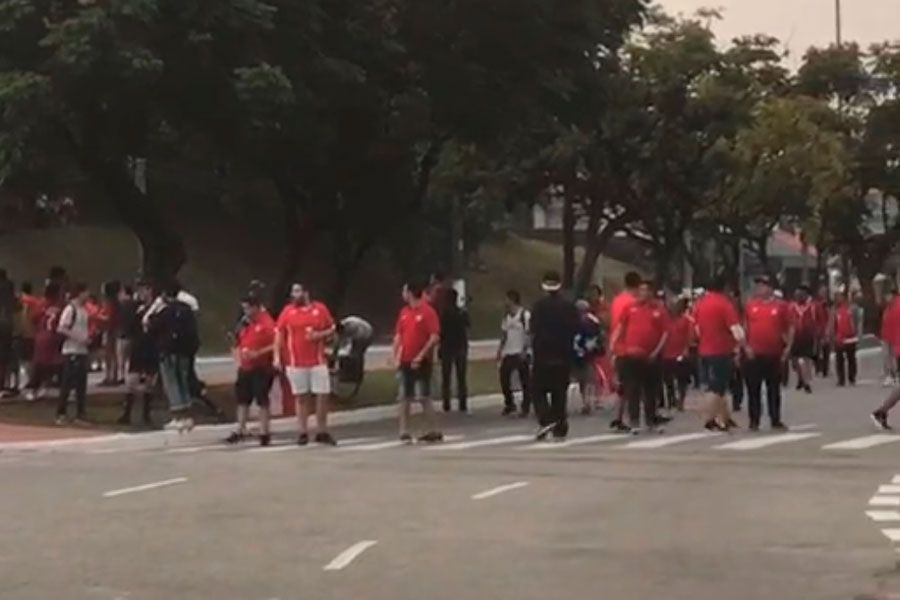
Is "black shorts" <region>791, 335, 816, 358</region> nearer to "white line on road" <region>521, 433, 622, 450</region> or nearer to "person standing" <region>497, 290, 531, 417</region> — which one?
"person standing" <region>497, 290, 531, 417</region>

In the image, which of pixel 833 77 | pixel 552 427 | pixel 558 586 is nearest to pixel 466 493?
pixel 558 586

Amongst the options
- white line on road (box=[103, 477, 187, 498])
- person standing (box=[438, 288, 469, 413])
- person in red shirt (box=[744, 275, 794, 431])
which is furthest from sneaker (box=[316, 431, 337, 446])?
person standing (box=[438, 288, 469, 413])

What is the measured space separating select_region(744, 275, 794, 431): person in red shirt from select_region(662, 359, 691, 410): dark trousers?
4063 mm

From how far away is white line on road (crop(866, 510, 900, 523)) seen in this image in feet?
52.2

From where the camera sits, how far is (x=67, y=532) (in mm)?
15141

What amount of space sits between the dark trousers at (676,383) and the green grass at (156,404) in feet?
15.9

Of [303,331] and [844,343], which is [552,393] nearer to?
[303,331]

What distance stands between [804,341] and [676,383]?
6.29 m

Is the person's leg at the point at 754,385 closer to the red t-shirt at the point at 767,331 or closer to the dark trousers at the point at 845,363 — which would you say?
the red t-shirt at the point at 767,331

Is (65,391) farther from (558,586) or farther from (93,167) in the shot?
(558,586)

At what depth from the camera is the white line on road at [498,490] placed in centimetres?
1766

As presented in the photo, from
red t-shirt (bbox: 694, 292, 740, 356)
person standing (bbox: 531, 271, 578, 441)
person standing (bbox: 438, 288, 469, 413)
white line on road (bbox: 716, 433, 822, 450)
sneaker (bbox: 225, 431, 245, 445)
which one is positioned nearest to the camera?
white line on road (bbox: 716, 433, 822, 450)

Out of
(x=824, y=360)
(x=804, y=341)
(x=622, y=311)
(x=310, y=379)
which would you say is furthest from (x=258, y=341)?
(x=824, y=360)

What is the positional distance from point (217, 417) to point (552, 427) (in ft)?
19.2
